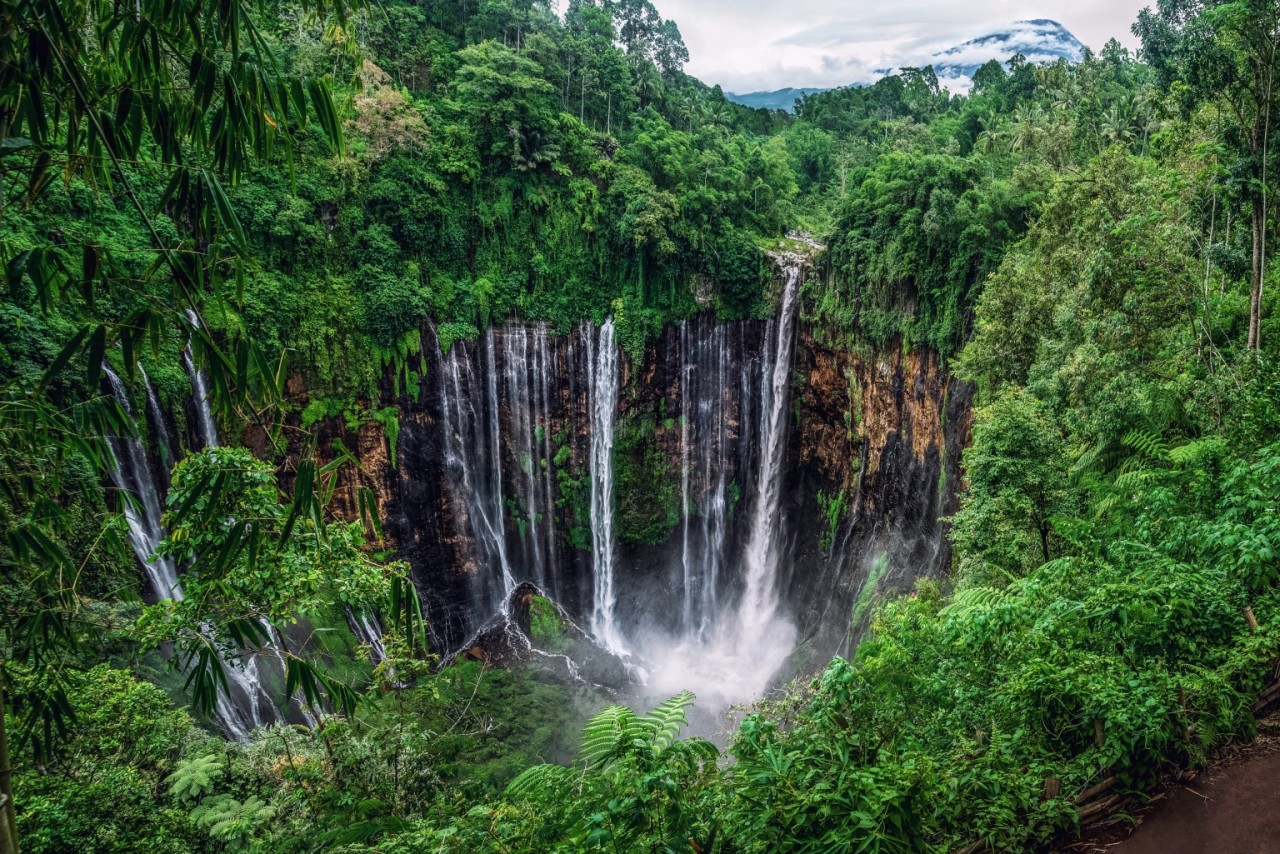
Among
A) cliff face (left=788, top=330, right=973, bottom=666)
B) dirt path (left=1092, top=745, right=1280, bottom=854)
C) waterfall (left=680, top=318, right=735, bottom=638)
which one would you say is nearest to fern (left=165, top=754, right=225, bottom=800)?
dirt path (left=1092, top=745, right=1280, bottom=854)

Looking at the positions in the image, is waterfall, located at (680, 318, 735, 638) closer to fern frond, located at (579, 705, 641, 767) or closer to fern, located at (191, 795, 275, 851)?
fern, located at (191, 795, 275, 851)

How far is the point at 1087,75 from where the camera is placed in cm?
2538

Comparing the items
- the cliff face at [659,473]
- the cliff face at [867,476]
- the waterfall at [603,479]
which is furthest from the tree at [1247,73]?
the waterfall at [603,479]

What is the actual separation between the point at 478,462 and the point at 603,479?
11.8 feet

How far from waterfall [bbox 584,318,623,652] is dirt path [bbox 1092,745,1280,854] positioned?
1687 centimetres

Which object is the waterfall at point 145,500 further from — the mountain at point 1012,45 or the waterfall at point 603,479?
the mountain at point 1012,45

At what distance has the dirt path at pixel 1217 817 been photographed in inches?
102

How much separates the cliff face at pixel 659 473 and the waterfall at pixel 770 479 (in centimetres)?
30

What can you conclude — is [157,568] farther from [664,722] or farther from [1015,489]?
[1015,489]

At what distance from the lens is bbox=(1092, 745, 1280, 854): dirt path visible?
2.59 meters

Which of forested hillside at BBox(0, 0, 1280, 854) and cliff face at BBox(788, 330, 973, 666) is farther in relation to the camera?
cliff face at BBox(788, 330, 973, 666)

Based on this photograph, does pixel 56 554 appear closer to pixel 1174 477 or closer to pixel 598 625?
pixel 1174 477

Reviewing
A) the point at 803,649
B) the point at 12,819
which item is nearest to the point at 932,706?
the point at 12,819

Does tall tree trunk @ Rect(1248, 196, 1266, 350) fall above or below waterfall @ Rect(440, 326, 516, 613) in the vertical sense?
above
